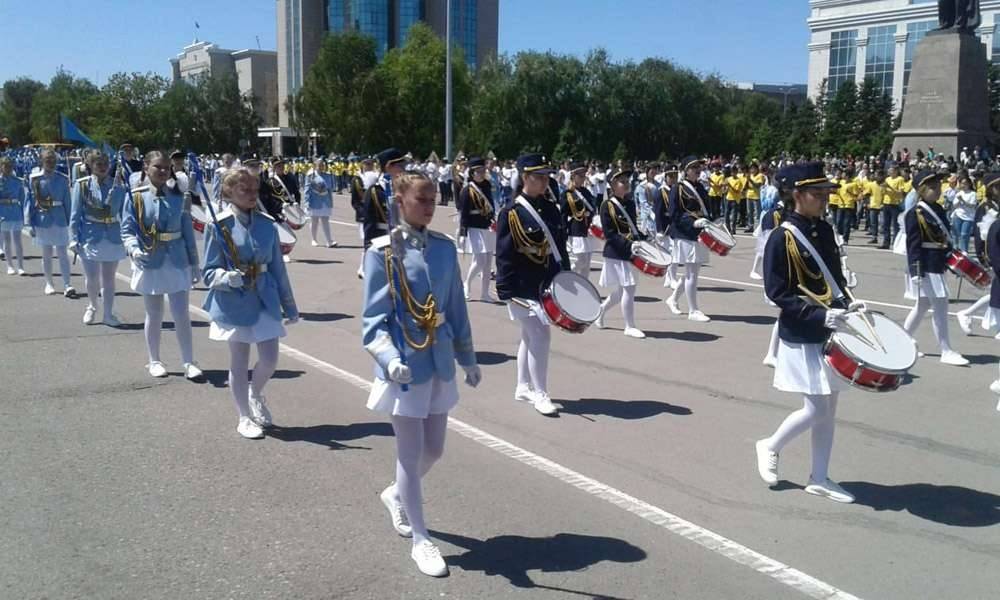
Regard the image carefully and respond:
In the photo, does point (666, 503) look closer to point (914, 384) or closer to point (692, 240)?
point (914, 384)

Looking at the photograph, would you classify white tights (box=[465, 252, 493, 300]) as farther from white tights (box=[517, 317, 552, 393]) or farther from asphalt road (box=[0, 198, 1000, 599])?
white tights (box=[517, 317, 552, 393])

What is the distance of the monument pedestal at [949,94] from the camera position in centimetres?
2945

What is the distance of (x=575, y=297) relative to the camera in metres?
7.64

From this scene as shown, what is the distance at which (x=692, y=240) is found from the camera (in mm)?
12391

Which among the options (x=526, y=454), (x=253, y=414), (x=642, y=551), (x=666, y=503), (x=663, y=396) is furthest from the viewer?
(x=663, y=396)

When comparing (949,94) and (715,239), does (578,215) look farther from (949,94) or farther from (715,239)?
(949,94)

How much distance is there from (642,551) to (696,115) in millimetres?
67932

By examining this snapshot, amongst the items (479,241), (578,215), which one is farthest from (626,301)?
(479,241)

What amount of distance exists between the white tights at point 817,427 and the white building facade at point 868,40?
78838mm

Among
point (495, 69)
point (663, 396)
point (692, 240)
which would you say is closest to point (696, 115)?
point (495, 69)

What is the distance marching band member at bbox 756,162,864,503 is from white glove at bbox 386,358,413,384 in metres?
2.58

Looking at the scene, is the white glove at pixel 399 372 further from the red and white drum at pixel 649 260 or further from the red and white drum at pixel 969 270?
the red and white drum at pixel 969 270

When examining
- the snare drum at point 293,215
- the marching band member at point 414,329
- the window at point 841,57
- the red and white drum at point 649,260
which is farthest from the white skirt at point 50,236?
the window at point 841,57

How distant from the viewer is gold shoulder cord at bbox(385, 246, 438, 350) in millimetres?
4531
